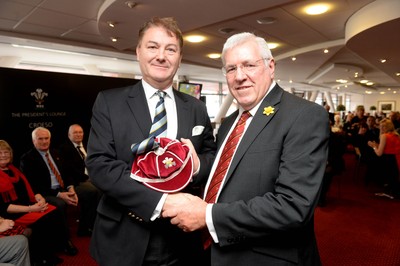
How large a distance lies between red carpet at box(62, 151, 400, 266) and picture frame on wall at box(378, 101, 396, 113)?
90.4ft

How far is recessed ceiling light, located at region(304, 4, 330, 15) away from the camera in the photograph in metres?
4.61

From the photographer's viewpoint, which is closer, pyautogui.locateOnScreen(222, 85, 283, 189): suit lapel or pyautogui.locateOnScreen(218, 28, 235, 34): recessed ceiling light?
pyautogui.locateOnScreen(222, 85, 283, 189): suit lapel

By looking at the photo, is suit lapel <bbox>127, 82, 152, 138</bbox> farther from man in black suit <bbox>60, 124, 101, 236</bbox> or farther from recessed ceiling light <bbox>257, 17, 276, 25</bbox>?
recessed ceiling light <bbox>257, 17, 276, 25</bbox>

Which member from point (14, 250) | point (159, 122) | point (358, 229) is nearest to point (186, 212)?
point (159, 122)

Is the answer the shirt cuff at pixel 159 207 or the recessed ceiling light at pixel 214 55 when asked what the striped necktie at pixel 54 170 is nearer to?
the shirt cuff at pixel 159 207

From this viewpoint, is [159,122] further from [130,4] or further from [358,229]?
[358,229]

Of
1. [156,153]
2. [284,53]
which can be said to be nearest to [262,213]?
[156,153]

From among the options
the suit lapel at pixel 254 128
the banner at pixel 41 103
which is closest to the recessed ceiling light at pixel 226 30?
the banner at pixel 41 103

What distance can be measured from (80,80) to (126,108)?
5997 millimetres

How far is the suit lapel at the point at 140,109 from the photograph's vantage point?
4.76ft

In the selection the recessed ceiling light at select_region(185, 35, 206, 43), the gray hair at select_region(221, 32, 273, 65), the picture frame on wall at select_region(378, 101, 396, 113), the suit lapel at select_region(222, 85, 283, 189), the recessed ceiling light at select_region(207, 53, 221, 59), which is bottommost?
the suit lapel at select_region(222, 85, 283, 189)

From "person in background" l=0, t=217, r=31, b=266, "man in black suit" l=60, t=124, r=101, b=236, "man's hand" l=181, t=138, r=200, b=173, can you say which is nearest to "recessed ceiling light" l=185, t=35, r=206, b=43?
"man in black suit" l=60, t=124, r=101, b=236

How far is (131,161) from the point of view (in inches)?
55.7

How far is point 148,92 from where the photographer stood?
1566 mm
